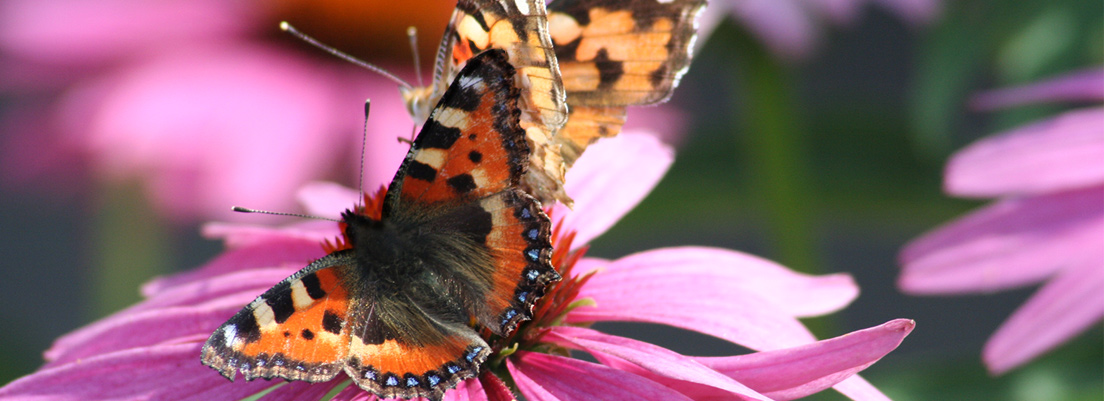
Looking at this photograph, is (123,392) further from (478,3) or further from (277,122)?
(277,122)

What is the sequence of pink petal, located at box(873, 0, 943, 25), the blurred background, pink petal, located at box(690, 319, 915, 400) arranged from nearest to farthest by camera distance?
1. pink petal, located at box(690, 319, 915, 400)
2. the blurred background
3. pink petal, located at box(873, 0, 943, 25)

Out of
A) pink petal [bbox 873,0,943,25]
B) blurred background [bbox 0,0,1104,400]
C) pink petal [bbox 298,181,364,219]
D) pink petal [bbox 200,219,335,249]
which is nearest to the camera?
pink petal [bbox 200,219,335,249]

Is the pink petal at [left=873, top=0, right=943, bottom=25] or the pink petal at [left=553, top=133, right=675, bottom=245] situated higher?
the pink petal at [left=873, top=0, right=943, bottom=25]

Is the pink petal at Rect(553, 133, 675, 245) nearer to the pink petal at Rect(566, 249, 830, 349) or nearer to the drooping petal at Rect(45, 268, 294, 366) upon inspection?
the pink petal at Rect(566, 249, 830, 349)

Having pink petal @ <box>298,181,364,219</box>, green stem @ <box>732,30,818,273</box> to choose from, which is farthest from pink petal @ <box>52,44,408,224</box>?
green stem @ <box>732,30,818,273</box>

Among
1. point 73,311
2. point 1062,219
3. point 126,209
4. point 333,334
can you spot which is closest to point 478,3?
point 333,334

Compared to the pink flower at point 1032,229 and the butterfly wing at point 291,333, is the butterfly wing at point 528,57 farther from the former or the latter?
the pink flower at point 1032,229
